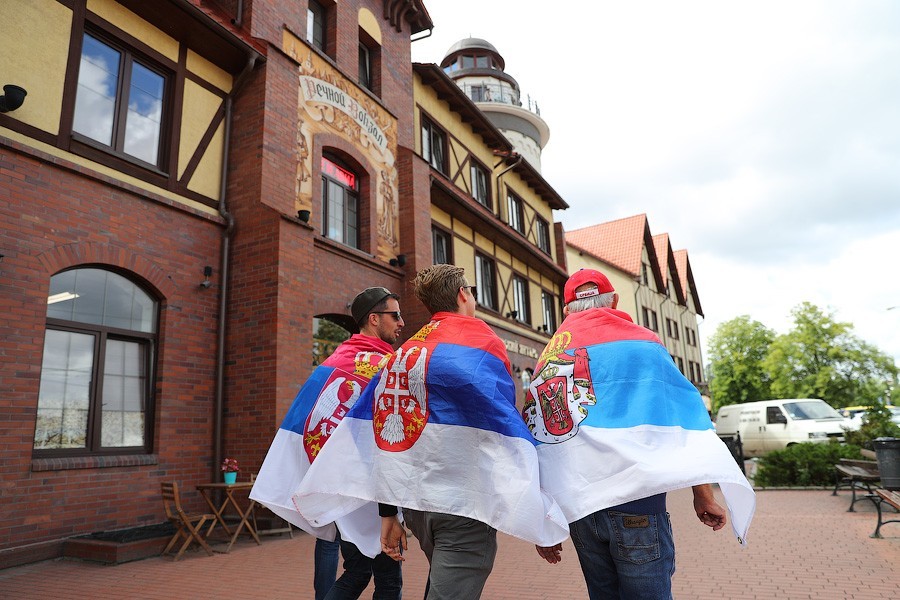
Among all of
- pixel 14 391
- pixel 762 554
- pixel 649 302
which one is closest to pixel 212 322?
pixel 14 391

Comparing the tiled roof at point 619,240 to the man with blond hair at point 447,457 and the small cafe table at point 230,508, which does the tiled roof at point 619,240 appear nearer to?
the small cafe table at point 230,508

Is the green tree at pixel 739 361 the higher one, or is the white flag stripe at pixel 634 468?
the green tree at pixel 739 361

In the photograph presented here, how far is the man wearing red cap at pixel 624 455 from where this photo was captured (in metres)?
2.39

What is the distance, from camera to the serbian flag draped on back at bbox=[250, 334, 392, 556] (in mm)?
3400

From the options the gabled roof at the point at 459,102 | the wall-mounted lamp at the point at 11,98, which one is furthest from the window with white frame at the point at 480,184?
the wall-mounted lamp at the point at 11,98

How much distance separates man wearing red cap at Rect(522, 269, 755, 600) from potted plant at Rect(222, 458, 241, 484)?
589cm

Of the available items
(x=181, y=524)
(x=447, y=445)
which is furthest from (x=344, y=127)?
(x=447, y=445)

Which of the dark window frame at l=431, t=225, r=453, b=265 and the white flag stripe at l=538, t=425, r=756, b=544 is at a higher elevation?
the dark window frame at l=431, t=225, r=453, b=265

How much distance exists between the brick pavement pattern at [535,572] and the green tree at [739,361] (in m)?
41.4

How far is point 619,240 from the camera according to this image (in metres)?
36.3

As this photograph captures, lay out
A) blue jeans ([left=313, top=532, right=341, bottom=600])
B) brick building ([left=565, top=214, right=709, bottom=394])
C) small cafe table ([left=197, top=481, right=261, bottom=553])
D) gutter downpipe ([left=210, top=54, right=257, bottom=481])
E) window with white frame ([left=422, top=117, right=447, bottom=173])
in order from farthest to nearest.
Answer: brick building ([left=565, top=214, right=709, bottom=394]), window with white frame ([left=422, top=117, right=447, bottom=173]), gutter downpipe ([left=210, top=54, right=257, bottom=481]), small cafe table ([left=197, top=481, right=261, bottom=553]), blue jeans ([left=313, top=532, right=341, bottom=600])

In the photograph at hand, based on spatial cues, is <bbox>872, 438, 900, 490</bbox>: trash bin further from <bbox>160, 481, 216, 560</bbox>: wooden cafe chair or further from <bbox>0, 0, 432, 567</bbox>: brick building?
<bbox>160, 481, 216, 560</bbox>: wooden cafe chair

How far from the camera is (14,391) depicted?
6188mm

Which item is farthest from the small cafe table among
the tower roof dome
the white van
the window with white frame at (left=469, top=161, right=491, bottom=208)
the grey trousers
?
the tower roof dome
